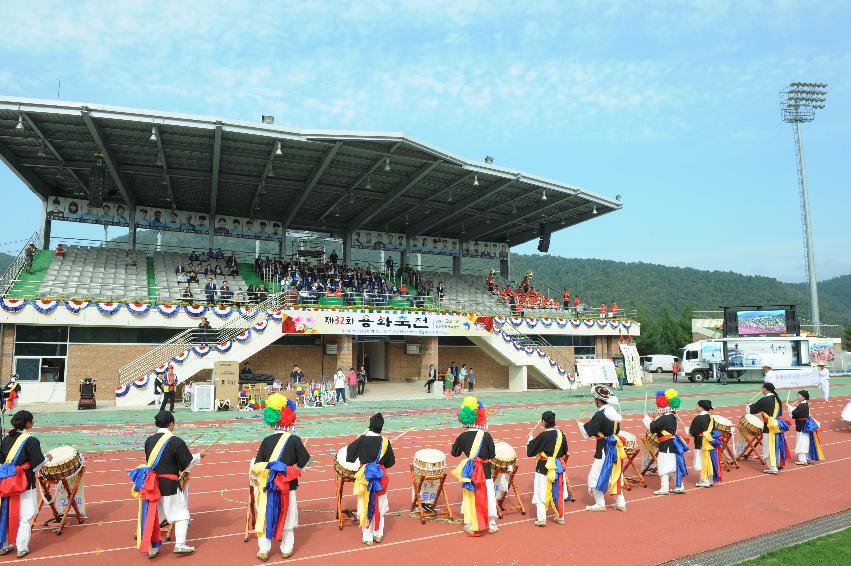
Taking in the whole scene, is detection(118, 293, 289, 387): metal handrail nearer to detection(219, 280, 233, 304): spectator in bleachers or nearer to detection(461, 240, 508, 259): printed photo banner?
detection(219, 280, 233, 304): spectator in bleachers

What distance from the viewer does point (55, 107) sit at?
23.8 m

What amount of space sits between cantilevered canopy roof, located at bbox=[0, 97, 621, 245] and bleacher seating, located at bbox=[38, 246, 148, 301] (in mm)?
3535

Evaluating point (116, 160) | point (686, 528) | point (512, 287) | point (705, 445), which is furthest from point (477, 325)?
point (686, 528)

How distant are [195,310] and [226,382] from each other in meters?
5.83

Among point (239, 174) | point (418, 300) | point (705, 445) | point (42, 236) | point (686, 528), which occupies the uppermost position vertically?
point (239, 174)

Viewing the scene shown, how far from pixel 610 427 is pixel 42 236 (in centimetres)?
3470

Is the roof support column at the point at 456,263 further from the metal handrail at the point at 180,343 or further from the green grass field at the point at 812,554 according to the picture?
the green grass field at the point at 812,554

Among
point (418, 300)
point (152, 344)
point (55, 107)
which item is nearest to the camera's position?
point (55, 107)

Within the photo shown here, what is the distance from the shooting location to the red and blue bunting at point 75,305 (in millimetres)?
25250

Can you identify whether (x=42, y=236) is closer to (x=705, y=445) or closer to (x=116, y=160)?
(x=116, y=160)

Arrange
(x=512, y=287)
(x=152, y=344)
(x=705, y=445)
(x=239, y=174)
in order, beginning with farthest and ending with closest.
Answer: (x=512, y=287), (x=239, y=174), (x=152, y=344), (x=705, y=445)

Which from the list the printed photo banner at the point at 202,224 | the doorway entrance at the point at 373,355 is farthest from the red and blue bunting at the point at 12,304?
the doorway entrance at the point at 373,355

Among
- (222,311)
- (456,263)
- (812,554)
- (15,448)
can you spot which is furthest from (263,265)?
(812,554)

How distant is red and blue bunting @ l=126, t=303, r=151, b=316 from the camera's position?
26.2 metres
